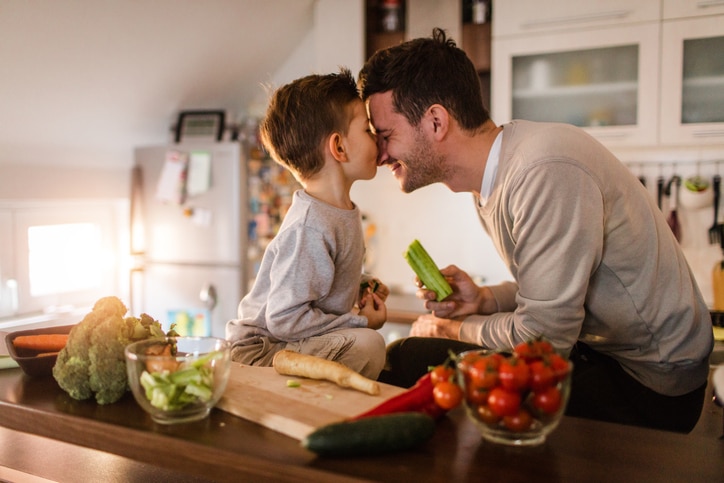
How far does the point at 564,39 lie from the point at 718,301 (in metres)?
1.33

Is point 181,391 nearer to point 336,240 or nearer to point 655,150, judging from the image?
point 336,240

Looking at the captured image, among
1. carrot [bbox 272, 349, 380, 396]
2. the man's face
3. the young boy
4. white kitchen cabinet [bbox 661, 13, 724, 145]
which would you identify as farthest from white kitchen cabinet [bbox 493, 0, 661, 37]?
carrot [bbox 272, 349, 380, 396]

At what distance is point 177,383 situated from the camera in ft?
3.52

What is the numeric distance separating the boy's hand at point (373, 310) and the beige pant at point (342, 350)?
0.20 meters

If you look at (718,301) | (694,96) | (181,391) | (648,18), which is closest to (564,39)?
(648,18)

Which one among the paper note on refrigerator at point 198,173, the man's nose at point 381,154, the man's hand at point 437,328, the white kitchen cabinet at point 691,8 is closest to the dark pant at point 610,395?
the man's hand at point 437,328

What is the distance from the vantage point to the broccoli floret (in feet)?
3.88

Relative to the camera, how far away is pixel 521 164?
1562 mm

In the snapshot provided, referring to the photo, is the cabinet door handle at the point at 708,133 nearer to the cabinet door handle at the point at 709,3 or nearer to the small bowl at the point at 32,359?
the cabinet door handle at the point at 709,3

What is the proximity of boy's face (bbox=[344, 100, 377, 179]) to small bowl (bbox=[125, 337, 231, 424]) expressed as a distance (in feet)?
2.41

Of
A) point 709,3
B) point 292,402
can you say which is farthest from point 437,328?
point 709,3

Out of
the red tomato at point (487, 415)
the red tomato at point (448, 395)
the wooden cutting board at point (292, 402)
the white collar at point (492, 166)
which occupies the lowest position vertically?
the wooden cutting board at point (292, 402)

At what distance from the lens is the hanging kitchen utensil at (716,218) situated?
2.99 m

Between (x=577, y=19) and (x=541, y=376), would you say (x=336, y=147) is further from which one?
(x=577, y=19)
